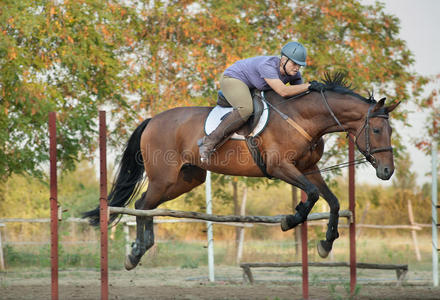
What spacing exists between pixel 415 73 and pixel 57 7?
9.22 meters

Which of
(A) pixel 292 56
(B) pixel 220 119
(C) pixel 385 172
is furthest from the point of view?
(B) pixel 220 119

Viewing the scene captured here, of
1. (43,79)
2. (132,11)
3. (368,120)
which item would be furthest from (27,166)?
(368,120)

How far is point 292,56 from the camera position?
5680 millimetres

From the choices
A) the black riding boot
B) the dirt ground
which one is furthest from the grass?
the black riding boot

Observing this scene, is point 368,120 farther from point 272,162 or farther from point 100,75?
point 100,75

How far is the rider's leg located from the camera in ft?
18.8

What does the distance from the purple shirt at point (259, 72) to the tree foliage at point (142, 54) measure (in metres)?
6.40

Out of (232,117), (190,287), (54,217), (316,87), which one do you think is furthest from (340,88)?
(190,287)

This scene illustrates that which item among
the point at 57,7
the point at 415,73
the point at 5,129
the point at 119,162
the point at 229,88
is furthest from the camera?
the point at 415,73

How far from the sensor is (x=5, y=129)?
11.5m

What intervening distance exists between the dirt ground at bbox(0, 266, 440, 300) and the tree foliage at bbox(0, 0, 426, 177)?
2.85 meters

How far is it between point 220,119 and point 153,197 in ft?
3.98

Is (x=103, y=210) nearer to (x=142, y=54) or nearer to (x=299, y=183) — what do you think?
(x=299, y=183)

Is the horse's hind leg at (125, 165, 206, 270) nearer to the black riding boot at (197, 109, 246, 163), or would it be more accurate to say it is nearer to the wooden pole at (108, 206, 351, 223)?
the wooden pole at (108, 206, 351, 223)
